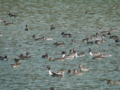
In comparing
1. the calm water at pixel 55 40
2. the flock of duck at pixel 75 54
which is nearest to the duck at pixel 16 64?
the flock of duck at pixel 75 54

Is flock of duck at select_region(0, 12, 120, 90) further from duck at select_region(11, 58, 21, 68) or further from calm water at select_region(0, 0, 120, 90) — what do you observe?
calm water at select_region(0, 0, 120, 90)

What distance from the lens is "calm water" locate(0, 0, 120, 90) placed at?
1633 inches

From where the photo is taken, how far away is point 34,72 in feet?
143

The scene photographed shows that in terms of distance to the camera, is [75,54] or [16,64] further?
[75,54]

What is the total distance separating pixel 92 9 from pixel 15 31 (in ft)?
55.1

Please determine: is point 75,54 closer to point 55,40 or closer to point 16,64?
point 16,64

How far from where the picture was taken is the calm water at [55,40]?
41.5 meters

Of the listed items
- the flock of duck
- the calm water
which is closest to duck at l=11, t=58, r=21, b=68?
the flock of duck

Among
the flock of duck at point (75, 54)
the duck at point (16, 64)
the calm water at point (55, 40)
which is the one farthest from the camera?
the duck at point (16, 64)

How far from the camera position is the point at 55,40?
181ft

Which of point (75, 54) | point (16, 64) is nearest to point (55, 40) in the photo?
point (75, 54)

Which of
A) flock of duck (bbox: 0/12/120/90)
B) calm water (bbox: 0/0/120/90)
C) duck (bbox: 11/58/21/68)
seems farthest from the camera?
duck (bbox: 11/58/21/68)

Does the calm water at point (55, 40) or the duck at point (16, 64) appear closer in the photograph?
the calm water at point (55, 40)

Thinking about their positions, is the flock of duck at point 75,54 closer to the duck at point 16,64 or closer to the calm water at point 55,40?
the duck at point 16,64
